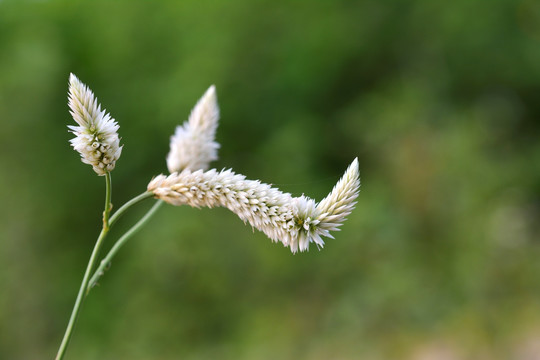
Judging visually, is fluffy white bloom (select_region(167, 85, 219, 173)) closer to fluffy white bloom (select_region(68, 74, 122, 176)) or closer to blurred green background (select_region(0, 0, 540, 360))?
fluffy white bloom (select_region(68, 74, 122, 176))

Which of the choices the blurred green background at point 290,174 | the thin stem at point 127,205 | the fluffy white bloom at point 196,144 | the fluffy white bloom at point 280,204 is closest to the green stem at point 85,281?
the thin stem at point 127,205

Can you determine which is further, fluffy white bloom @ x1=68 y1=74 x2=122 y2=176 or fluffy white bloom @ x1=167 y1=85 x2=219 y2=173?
fluffy white bloom @ x1=167 y1=85 x2=219 y2=173

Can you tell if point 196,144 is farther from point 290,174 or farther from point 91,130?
point 290,174

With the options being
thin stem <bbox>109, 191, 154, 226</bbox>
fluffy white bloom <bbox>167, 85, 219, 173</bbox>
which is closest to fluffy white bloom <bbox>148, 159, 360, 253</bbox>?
thin stem <bbox>109, 191, 154, 226</bbox>

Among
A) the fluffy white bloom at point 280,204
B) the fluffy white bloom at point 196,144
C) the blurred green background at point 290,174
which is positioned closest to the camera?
the fluffy white bloom at point 280,204

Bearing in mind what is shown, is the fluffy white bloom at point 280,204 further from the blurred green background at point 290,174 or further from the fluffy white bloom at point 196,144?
the blurred green background at point 290,174

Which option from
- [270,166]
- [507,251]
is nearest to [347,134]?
[270,166]
